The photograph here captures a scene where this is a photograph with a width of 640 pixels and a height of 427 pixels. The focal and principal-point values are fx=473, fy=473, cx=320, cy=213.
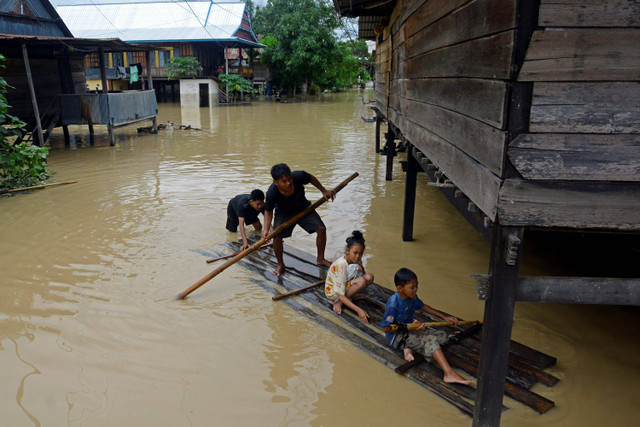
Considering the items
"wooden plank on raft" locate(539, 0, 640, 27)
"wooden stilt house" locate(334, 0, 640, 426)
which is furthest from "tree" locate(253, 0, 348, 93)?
"wooden plank on raft" locate(539, 0, 640, 27)

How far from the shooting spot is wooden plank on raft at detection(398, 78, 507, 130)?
2212 mm

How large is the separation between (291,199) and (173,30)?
26.0 meters

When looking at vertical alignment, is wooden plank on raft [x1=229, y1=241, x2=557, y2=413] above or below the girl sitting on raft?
below

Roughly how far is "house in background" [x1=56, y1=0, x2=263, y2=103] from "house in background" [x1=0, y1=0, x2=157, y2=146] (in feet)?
41.8

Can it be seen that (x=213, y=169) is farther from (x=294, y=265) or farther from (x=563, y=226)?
(x=563, y=226)

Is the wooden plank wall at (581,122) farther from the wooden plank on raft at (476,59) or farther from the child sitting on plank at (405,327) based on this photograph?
the child sitting on plank at (405,327)

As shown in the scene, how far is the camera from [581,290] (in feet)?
7.48

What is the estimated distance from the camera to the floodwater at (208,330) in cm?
308

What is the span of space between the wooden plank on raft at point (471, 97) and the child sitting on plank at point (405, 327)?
→ 122cm

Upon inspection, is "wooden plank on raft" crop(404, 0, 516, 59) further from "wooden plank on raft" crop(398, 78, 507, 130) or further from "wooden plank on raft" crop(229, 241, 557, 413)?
"wooden plank on raft" crop(229, 241, 557, 413)

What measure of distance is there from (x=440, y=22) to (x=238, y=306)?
3035mm

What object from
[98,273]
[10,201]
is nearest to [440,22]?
[98,273]

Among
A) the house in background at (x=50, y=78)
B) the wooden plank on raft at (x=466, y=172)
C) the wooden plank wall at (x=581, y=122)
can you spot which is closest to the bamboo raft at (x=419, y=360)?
the wooden plank on raft at (x=466, y=172)

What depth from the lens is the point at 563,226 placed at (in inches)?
87.0
